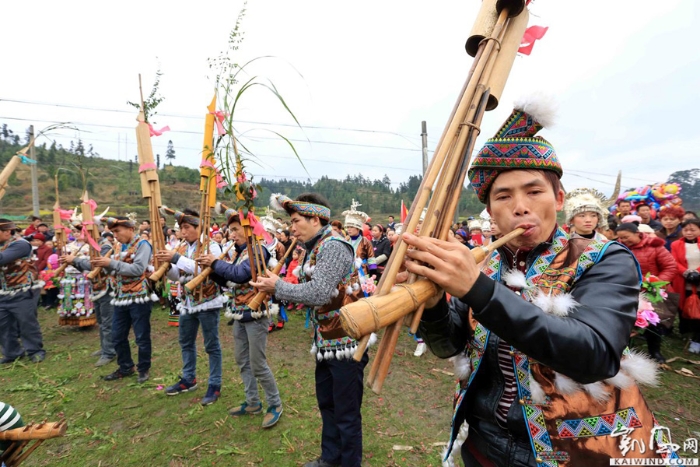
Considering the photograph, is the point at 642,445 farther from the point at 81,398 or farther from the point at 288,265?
the point at 288,265

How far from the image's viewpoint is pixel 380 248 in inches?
405

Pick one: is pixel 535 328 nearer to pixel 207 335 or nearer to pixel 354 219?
pixel 207 335

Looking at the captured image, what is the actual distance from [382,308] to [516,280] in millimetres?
848

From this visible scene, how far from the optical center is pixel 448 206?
1202mm

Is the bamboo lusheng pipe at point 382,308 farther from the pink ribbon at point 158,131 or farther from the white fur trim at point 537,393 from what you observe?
the pink ribbon at point 158,131

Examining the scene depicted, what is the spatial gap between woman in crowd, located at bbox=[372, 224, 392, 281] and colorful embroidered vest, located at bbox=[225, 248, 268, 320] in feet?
16.6

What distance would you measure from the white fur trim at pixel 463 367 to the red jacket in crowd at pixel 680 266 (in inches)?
262

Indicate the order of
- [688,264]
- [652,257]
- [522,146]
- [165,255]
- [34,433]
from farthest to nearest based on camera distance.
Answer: [688,264], [652,257], [165,255], [34,433], [522,146]

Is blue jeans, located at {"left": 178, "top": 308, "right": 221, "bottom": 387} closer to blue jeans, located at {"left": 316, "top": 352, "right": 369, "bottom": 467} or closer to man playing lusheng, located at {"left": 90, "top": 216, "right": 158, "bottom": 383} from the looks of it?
man playing lusheng, located at {"left": 90, "top": 216, "right": 158, "bottom": 383}

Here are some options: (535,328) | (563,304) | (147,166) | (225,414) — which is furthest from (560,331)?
(225,414)

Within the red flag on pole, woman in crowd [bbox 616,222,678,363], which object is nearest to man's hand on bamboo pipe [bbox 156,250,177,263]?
the red flag on pole

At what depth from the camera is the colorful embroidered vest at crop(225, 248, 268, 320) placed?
414cm

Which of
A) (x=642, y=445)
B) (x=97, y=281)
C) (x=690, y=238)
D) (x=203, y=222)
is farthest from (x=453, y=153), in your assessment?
(x=97, y=281)

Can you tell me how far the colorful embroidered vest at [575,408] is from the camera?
1270mm
